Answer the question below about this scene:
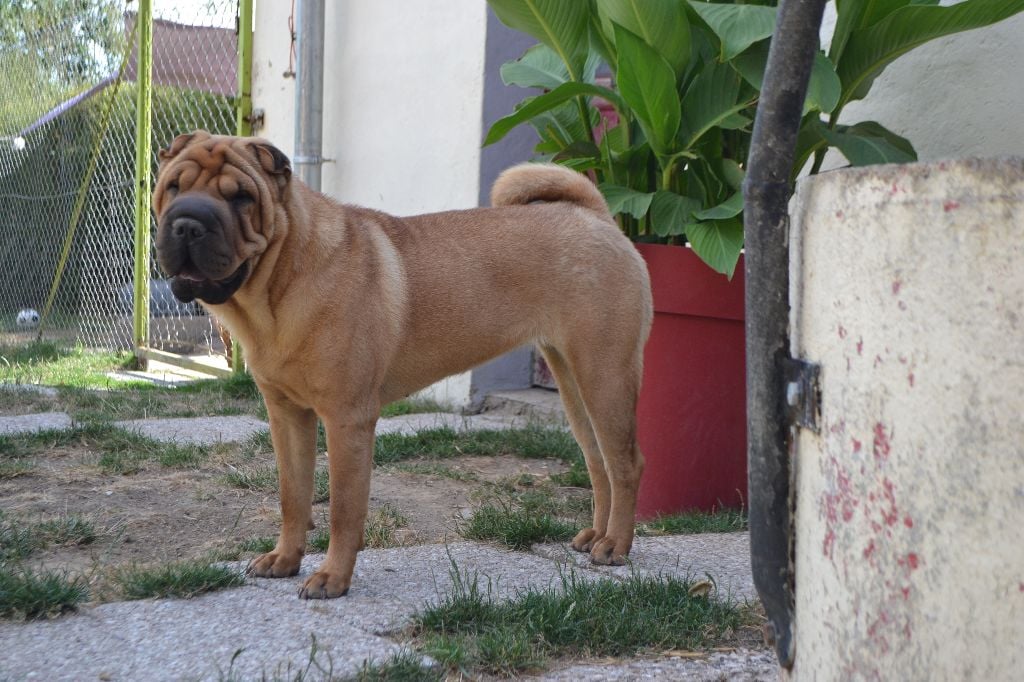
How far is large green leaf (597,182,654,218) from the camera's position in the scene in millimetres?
3752

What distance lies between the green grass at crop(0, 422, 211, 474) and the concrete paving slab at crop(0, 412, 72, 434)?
13 centimetres

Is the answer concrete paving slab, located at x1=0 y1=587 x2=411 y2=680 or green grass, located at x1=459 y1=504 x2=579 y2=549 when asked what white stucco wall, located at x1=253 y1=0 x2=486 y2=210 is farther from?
concrete paving slab, located at x1=0 y1=587 x2=411 y2=680

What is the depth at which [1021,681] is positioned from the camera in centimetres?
136

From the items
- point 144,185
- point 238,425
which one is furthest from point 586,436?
point 144,185

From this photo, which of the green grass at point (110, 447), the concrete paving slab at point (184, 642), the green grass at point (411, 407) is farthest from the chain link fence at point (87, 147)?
the concrete paving slab at point (184, 642)

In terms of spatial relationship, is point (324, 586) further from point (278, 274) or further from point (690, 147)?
point (690, 147)

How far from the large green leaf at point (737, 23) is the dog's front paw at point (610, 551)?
157cm

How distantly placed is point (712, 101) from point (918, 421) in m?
2.43

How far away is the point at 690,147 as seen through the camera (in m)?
3.83

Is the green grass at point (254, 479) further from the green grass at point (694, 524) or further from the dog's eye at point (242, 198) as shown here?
the dog's eye at point (242, 198)

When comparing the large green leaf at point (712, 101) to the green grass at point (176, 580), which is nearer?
the green grass at point (176, 580)

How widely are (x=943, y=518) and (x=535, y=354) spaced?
4.91 m


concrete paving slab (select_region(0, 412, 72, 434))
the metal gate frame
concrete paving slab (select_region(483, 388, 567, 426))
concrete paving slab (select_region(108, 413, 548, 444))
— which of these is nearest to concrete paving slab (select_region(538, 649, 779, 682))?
concrete paving slab (select_region(108, 413, 548, 444))

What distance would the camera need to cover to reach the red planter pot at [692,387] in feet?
12.5
